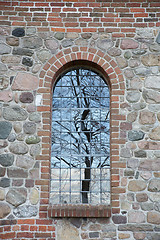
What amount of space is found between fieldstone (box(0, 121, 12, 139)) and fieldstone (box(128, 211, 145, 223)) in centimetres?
240

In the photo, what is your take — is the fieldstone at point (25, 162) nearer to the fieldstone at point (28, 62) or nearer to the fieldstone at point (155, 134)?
the fieldstone at point (28, 62)

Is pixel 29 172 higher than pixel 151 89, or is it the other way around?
pixel 151 89

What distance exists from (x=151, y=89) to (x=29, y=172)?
99.5 inches

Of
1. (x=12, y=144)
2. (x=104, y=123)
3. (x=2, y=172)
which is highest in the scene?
(x=104, y=123)

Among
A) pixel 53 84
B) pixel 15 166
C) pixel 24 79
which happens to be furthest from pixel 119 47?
pixel 15 166

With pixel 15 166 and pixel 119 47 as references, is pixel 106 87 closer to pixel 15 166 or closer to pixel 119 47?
pixel 119 47

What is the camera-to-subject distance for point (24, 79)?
5.29 m

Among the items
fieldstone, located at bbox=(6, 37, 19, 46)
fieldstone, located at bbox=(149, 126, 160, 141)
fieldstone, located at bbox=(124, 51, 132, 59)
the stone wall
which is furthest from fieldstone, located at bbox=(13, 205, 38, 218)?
fieldstone, located at bbox=(124, 51, 132, 59)

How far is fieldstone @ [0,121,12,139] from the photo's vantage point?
507 cm

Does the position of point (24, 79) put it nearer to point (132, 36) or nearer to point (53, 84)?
point (53, 84)

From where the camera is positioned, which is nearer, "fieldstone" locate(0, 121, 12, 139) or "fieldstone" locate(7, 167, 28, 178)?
"fieldstone" locate(7, 167, 28, 178)

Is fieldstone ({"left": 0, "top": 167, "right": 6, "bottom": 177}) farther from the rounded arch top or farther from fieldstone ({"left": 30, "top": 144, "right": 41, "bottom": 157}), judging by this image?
the rounded arch top

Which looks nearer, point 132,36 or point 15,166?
point 15,166

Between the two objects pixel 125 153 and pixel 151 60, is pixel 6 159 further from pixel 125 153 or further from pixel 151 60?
pixel 151 60
